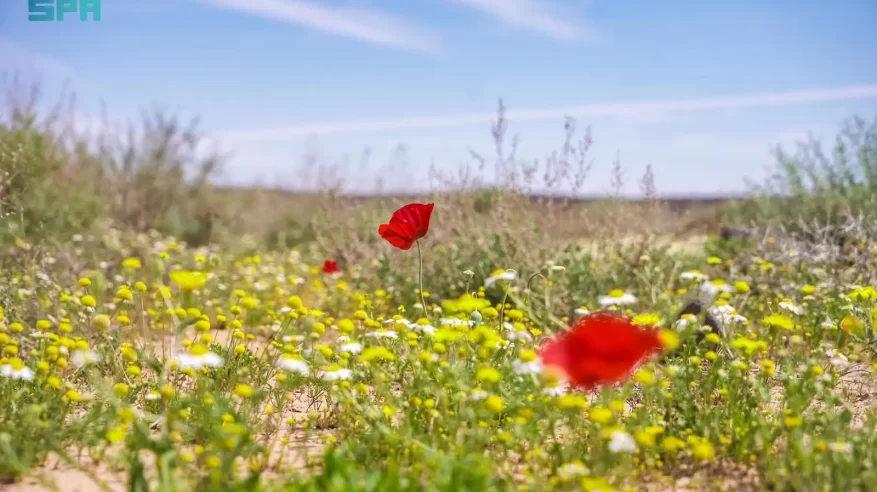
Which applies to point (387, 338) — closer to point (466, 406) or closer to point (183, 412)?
point (466, 406)

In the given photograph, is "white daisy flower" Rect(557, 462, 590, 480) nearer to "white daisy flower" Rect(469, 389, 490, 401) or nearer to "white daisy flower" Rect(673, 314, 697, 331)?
"white daisy flower" Rect(469, 389, 490, 401)

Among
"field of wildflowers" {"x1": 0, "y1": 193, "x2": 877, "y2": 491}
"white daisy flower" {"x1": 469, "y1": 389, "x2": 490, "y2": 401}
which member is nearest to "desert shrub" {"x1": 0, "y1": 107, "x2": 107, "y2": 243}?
"field of wildflowers" {"x1": 0, "y1": 193, "x2": 877, "y2": 491}

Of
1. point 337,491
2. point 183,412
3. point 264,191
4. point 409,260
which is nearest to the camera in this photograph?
point 337,491

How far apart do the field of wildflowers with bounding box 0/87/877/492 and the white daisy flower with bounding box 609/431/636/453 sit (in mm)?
10

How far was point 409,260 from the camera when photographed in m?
7.08

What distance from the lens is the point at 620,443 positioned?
2430 millimetres

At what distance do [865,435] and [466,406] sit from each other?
4.81ft

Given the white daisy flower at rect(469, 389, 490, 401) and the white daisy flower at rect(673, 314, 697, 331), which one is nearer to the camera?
the white daisy flower at rect(469, 389, 490, 401)

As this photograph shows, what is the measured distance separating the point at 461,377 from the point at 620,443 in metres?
0.89

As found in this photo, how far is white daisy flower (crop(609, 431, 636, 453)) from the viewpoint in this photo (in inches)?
94.4

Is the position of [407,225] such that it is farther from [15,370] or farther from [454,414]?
[15,370]

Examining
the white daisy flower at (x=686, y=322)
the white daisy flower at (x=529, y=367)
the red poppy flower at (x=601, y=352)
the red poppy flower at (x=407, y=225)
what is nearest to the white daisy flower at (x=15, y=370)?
the red poppy flower at (x=407, y=225)

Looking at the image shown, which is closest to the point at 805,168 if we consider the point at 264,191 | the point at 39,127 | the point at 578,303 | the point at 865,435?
the point at 578,303

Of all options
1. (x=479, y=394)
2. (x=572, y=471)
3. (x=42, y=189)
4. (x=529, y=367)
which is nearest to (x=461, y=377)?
(x=479, y=394)
